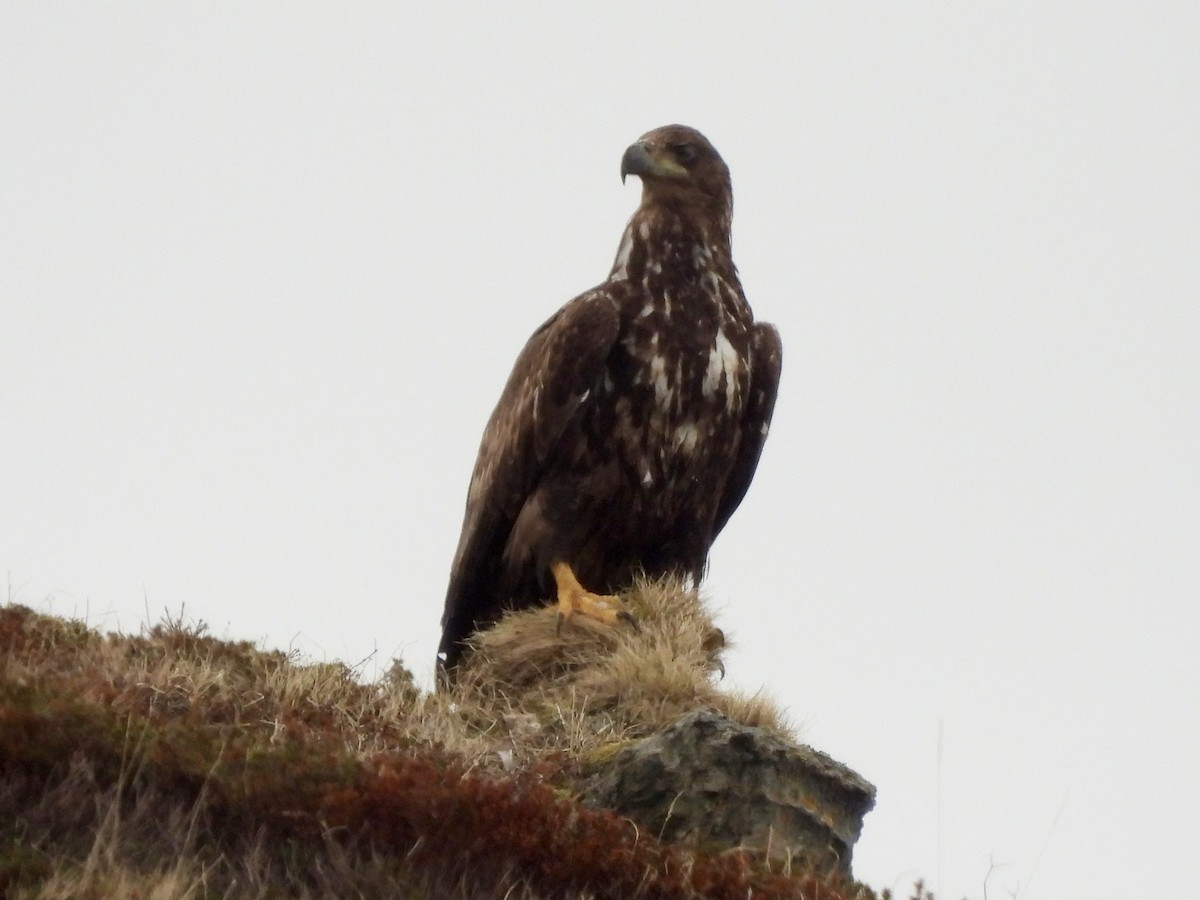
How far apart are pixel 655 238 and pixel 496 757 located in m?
3.13

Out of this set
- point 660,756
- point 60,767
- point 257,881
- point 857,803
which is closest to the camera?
point 257,881

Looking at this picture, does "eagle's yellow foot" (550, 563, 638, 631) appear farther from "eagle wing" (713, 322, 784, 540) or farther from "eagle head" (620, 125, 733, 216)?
"eagle head" (620, 125, 733, 216)

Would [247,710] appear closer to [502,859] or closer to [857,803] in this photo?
[502,859]

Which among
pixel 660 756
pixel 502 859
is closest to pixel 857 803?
pixel 660 756

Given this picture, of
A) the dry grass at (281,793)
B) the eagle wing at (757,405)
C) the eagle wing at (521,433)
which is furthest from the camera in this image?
the eagle wing at (757,405)

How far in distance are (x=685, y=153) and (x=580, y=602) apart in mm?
Answer: 2327

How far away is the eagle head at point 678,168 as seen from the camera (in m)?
8.30

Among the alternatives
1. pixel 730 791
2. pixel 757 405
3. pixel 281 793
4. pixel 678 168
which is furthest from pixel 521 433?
pixel 281 793

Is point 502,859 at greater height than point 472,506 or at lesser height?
lesser

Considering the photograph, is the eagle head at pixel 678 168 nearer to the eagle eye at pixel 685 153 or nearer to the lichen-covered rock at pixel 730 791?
the eagle eye at pixel 685 153

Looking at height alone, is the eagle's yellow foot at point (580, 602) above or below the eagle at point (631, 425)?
below

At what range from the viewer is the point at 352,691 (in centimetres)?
627

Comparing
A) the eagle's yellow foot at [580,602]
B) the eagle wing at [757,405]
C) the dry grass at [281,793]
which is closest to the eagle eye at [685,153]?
the eagle wing at [757,405]

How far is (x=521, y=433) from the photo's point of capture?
309 inches
